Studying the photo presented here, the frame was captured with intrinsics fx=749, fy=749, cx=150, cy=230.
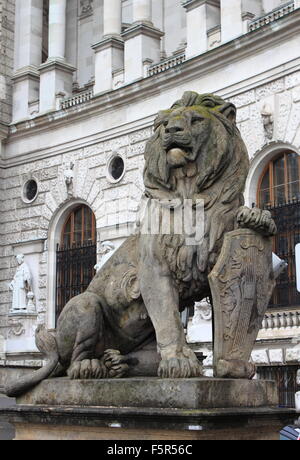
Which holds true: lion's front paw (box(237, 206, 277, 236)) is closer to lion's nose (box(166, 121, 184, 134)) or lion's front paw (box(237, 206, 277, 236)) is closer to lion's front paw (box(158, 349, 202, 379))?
lion's nose (box(166, 121, 184, 134))

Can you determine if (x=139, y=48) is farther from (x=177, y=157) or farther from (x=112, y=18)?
(x=177, y=157)

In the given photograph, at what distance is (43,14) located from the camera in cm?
2811

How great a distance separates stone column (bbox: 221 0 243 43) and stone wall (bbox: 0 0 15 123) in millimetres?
8723

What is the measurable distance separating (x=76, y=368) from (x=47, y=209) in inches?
715

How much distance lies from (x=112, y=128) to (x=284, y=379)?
368 inches

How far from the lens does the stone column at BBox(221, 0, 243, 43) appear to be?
731 inches

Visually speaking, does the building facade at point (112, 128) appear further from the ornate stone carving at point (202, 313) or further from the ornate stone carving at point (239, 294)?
the ornate stone carving at point (239, 294)

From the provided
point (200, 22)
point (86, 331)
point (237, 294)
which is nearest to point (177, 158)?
point (237, 294)

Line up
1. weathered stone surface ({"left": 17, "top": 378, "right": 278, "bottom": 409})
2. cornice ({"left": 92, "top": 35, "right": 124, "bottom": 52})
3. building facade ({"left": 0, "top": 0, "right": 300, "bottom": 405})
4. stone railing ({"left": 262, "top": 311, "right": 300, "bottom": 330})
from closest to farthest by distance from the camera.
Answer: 1. weathered stone surface ({"left": 17, "top": 378, "right": 278, "bottom": 409})
2. stone railing ({"left": 262, "top": 311, "right": 300, "bottom": 330})
3. building facade ({"left": 0, "top": 0, "right": 300, "bottom": 405})
4. cornice ({"left": 92, "top": 35, "right": 124, "bottom": 52})

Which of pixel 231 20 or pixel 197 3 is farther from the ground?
pixel 197 3

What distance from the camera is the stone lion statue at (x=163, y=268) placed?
4973 mm

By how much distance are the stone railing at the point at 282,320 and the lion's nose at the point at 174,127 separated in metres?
11.1

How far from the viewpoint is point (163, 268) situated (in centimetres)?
499

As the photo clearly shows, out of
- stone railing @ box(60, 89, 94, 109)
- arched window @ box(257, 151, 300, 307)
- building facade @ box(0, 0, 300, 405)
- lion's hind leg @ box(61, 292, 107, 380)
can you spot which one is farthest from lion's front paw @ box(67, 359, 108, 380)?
stone railing @ box(60, 89, 94, 109)
